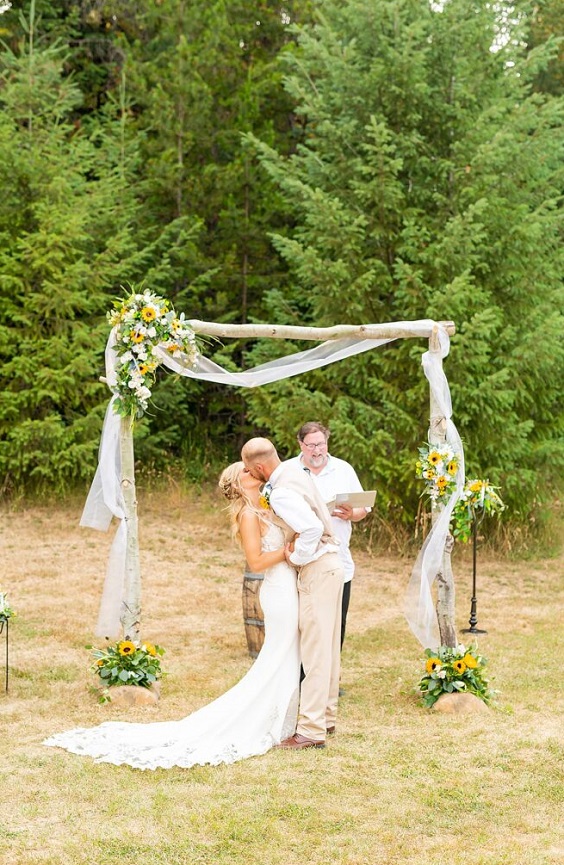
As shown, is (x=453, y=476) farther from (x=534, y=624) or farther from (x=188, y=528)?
(x=188, y=528)

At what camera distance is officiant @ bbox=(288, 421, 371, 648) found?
23.2 ft

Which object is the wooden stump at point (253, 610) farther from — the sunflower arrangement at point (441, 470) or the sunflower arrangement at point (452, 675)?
the sunflower arrangement at point (441, 470)

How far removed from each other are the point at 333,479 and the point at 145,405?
53.4 inches

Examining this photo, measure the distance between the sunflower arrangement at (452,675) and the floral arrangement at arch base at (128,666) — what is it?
1803 mm

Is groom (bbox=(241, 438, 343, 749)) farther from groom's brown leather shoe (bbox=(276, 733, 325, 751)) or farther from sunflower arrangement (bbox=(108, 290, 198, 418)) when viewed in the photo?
sunflower arrangement (bbox=(108, 290, 198, 418))

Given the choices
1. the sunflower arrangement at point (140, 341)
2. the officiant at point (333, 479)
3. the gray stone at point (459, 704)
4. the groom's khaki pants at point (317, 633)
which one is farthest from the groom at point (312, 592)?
the sunflower arrangement at point (140, 341)

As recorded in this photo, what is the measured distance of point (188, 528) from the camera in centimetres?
1380

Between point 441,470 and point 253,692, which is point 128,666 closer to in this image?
point 253,692

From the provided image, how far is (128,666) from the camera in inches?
283

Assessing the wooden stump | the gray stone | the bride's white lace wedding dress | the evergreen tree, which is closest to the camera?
the bride's white lace wedding dress

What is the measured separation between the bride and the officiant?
80 centimetres

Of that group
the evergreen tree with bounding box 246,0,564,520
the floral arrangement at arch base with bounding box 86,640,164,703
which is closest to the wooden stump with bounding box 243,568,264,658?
the floral arrangement at arch base with bounding box 86,640,164,703

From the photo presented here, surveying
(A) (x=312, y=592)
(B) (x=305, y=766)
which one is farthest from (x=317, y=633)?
(B) (x=305, y=766)

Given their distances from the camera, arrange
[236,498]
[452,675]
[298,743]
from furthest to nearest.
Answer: [452,675] → [236,498] → [298,743]
